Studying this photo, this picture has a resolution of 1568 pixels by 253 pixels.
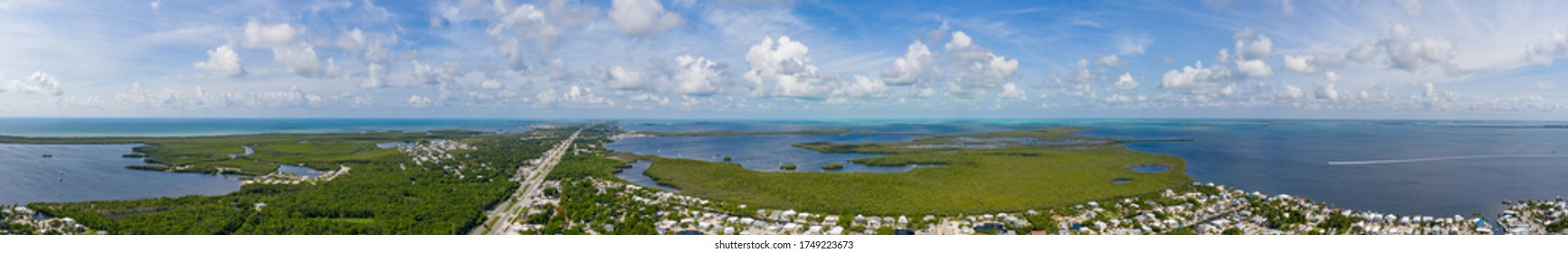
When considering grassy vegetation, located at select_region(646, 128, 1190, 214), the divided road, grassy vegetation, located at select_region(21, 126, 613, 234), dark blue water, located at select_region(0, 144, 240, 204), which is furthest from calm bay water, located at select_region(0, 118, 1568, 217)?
grassy vegetation, located at select_region(21, 126, 613, 234)

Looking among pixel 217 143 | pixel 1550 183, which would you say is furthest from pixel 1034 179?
pixel 217 143

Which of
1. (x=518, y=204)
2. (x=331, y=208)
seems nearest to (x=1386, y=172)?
(x=518, y=204)

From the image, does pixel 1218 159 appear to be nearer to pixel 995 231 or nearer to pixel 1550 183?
pixel 1550 183

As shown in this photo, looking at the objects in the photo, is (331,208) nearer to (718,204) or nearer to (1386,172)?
(718,204)

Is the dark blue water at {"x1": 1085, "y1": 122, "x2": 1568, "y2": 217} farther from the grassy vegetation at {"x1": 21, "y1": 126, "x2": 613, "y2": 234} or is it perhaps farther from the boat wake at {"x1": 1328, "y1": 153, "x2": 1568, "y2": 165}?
the grassy vegetation at {"x1": 21, "y1": 126, "x2": 613, "y2": 234}

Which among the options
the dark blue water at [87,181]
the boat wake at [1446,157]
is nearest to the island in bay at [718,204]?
the dark blue water at [87,181]
